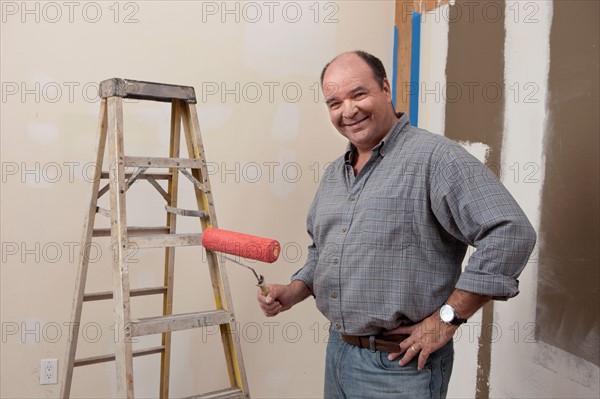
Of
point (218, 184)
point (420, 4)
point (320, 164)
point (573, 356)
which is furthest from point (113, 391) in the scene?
point (420, 4)

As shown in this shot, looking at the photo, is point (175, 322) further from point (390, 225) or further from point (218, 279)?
point (390, 225)

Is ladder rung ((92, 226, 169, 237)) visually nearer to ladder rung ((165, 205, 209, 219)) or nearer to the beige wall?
ladder rung ((165, 205, 209, 219))

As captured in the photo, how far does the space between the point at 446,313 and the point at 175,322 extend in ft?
3.18

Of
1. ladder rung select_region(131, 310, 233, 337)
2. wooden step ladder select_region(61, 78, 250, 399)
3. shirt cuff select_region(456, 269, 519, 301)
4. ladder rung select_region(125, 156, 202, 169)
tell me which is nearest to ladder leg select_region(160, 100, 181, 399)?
wooden step ladder select_region(61, 78, 250, 399)

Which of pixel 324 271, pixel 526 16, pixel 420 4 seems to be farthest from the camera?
pixel 420 4

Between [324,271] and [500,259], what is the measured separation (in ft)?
1.58

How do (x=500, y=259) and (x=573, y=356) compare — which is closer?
(x=500, y=259)

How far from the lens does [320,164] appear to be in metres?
3.06

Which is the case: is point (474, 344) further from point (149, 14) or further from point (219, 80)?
point (149, 14)

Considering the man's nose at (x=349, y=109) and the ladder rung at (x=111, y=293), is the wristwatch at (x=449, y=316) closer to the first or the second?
the man's nose at (x=349, y=109)

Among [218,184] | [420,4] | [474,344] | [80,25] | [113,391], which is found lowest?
[113,391]

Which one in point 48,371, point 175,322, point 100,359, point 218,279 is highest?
point 218,279

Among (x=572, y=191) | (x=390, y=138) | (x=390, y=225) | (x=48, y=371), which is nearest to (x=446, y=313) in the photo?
(x=390, y=225)

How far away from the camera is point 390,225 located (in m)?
1.54
